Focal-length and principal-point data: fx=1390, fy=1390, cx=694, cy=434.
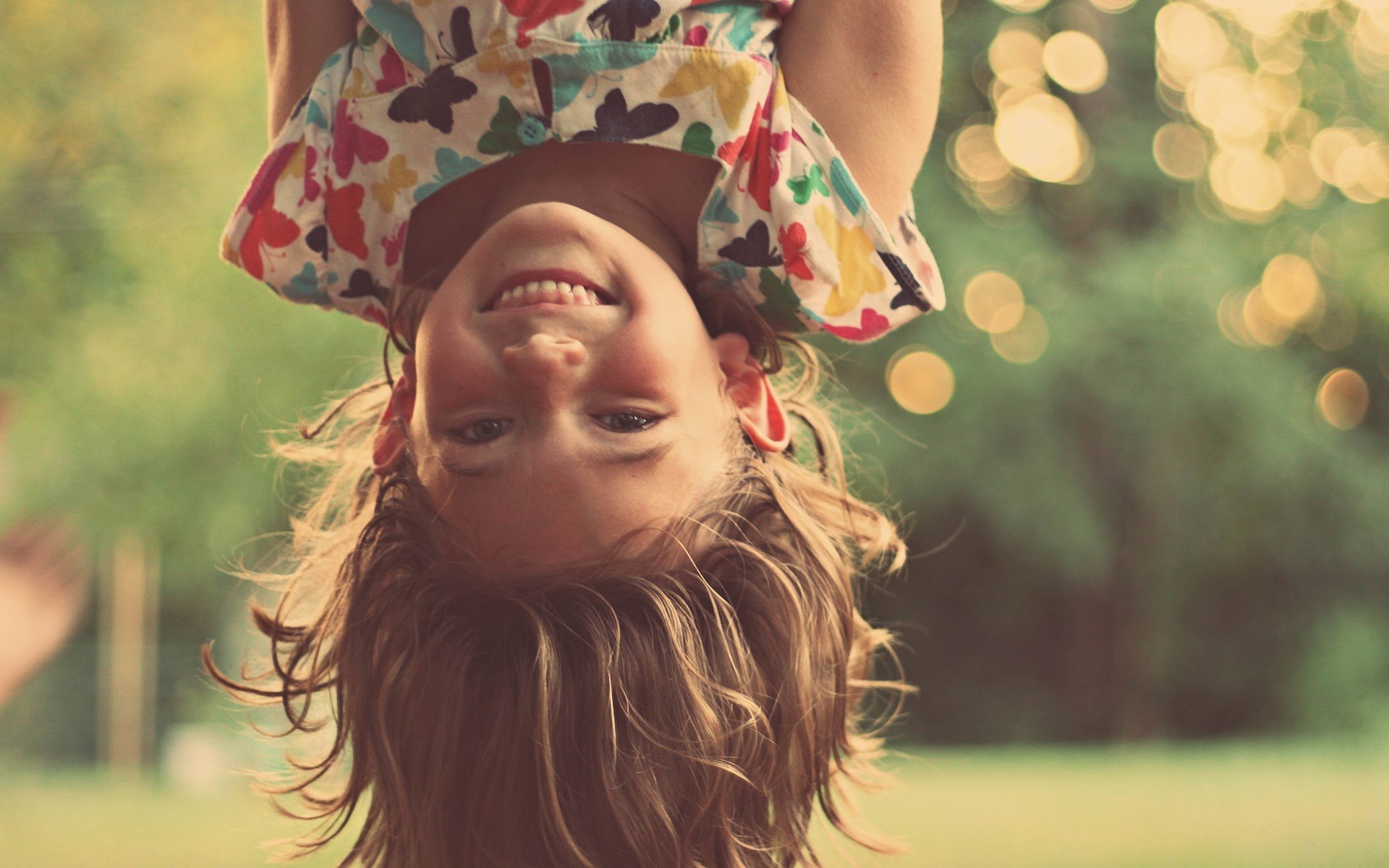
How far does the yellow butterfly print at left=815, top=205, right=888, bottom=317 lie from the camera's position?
148 centimetres

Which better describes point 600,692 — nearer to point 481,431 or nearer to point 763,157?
point 481,431

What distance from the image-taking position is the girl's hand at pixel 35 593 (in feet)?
27.3

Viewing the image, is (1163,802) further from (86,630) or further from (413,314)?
(86,630)

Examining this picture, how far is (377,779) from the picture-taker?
156 centimetres

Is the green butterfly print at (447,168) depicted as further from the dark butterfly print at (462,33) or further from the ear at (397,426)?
the ear at (397,426)

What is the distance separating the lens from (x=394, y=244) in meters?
1.55

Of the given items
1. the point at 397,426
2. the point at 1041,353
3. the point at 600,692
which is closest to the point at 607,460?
the point at 600,692

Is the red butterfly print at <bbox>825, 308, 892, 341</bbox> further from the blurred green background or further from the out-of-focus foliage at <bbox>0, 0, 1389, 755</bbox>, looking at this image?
the out-of-focus foliage at <bbox>0, 0, 1389, 755</bbox>

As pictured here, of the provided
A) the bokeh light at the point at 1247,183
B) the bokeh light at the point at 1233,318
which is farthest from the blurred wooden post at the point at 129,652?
the bokeh light at the point at 1247,183

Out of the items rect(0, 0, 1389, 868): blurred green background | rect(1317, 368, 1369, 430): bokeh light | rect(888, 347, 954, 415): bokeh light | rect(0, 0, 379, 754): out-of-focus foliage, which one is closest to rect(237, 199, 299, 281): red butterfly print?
rect(0, 0, 1389, 868): blurred green background

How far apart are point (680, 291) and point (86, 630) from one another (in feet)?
35.1

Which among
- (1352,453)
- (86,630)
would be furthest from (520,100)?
(86,630)

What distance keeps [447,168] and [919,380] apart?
7881mm

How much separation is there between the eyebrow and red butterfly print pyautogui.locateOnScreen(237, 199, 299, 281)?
348mm
